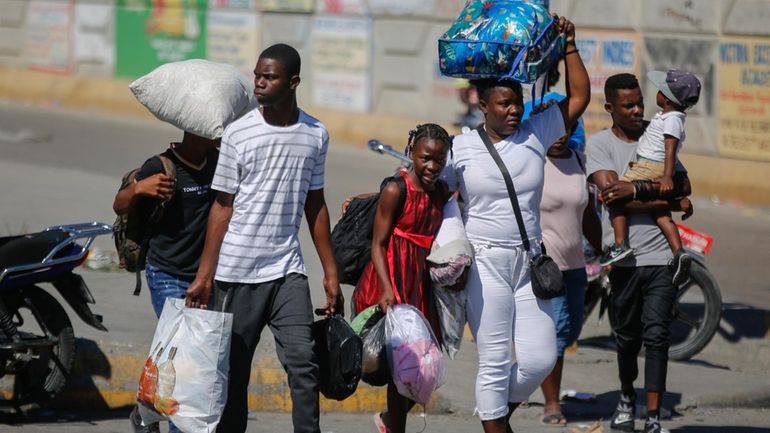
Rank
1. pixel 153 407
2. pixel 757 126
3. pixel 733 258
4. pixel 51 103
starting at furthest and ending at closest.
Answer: pixel 51 103 → pixel 757 126 → pixel 733 258 → pixel 153 407

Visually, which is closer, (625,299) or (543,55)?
(543,55)

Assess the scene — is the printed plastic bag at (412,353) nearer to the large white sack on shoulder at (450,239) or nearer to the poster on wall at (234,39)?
the large white sack on shoulder at (450,239)

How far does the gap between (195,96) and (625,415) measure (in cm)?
290

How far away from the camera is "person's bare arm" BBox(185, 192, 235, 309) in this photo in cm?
548

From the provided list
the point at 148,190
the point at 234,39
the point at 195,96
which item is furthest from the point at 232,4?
the point at 148,190

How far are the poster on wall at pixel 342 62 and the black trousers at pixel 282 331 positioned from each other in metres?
12.3

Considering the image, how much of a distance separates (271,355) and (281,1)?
11.9 metres

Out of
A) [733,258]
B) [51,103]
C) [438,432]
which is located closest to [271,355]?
[438,432]

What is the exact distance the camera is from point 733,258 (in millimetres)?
11469

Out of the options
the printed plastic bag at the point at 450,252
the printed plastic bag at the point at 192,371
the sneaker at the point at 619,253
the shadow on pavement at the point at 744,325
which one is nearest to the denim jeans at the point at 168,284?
the printed plastic bag at the point at 192,371

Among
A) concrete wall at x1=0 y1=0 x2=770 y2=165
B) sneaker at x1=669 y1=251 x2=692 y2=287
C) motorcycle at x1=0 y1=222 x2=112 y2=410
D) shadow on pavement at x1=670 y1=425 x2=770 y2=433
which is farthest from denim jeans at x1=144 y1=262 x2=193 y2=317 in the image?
concrete wall at x1=0 y1=0 x2=770 y2=165

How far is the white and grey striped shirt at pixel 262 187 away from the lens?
540 centimetres

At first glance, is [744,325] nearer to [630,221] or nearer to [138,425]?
[630,221]

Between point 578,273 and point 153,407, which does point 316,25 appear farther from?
point 153,407
